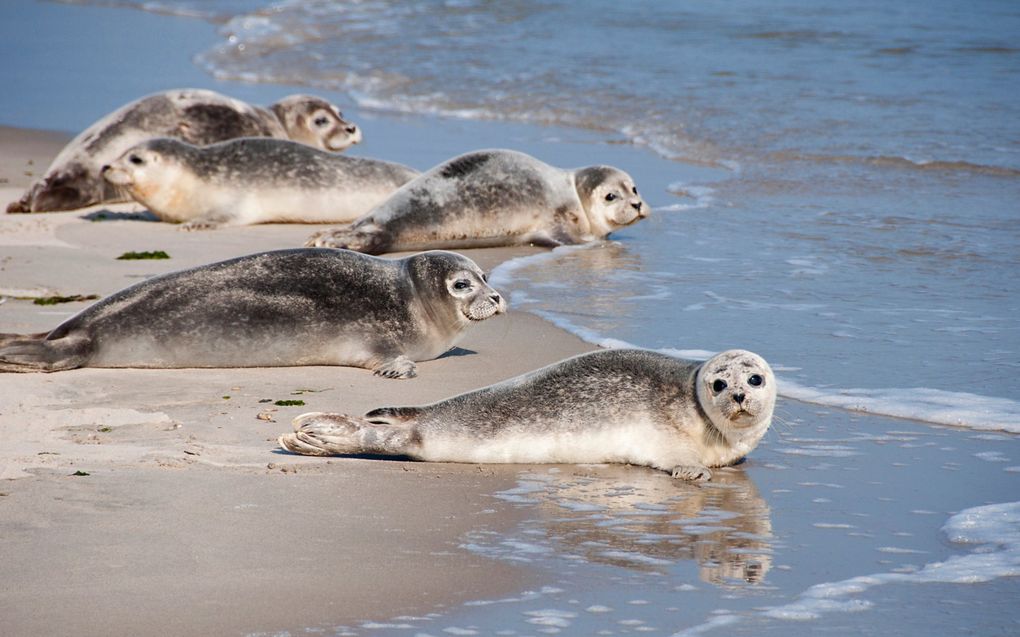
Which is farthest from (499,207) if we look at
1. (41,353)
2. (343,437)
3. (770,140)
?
(343,437)

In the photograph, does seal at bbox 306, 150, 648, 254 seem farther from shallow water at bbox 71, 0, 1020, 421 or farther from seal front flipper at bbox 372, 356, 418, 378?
seal front flipper at bbox 372, 356, 418, 378

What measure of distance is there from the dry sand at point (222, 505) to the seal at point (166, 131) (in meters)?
3.69

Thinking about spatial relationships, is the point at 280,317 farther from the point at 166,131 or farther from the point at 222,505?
the point at 166,131

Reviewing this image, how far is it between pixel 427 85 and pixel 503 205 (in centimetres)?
781

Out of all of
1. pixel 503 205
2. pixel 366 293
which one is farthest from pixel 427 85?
pixel 366 293

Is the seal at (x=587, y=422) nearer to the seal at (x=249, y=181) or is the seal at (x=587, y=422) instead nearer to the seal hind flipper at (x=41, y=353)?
the seal hind flipper at (x=41, y=353)

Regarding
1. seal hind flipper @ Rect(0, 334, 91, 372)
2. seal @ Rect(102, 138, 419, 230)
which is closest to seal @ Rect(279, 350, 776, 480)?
seal hind flipper @ Rect(0, 334, 91, 372)

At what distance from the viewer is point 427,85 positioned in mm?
17250

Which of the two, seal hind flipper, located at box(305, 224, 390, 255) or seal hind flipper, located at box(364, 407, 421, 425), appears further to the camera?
seal hind flipper, located at box(305, 224, 390, 255)

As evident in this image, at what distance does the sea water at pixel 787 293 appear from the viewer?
4.09m

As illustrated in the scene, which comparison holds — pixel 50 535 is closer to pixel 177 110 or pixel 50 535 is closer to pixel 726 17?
pixel 177 110

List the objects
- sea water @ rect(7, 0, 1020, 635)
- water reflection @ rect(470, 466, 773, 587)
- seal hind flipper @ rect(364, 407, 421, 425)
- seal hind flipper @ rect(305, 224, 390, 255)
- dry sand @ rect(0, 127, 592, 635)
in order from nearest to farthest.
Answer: dry sand @ rect(0, 127, 592, 635) < sea water @ rect(7, 0, 1020, 635) < water reflection @ rect(470, 466, 773, 587) < seal hind flipper @ rect(364, 407, 421, 425) < seal hind flipper @ rect(305, 224, 390, 255)

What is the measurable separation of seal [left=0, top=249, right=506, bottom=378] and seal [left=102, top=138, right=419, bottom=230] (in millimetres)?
3407

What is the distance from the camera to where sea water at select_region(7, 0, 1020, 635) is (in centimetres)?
409
